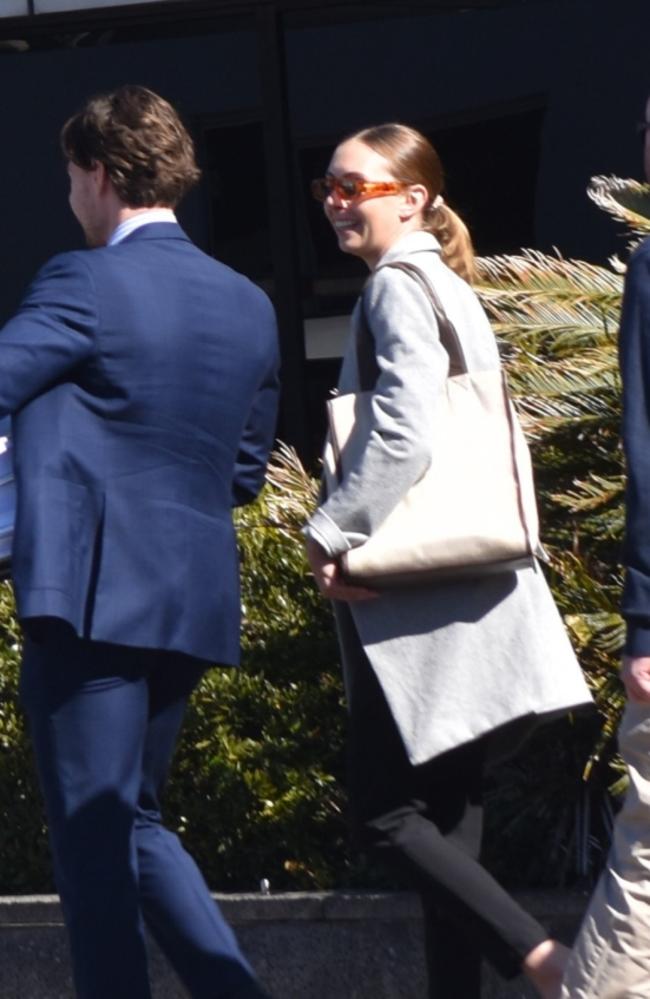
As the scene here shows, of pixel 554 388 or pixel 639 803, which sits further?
pixel 554 388

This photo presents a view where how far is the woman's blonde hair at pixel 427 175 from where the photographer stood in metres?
3.88

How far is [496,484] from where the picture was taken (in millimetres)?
3627

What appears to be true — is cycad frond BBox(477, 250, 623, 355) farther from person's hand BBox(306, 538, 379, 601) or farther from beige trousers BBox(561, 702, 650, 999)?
beige trousers BBox(561, 702, 650, 999)

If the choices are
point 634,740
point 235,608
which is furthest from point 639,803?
point 235,608

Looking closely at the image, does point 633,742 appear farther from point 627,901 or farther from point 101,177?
point 101,177

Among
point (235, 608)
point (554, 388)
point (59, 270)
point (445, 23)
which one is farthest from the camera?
point (445, 23)

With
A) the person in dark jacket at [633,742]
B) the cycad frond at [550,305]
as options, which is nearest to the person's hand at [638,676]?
the person in dark jacket at [633,742]

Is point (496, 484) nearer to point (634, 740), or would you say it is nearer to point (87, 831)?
point (634, 740)

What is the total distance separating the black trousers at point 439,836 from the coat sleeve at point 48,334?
82 cm

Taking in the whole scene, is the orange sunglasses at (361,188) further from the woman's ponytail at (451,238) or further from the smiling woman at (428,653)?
the woman's ponytail at (451,238)

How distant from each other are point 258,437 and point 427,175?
647mm

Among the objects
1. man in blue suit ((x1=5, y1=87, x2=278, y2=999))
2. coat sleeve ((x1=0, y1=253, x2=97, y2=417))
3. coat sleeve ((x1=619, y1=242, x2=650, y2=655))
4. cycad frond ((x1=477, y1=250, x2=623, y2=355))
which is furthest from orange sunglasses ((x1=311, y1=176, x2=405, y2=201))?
cycad frond ((x1=477, y1=250, x2=623, y2=355))

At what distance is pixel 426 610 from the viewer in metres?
3.68

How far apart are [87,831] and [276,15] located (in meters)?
4.68
